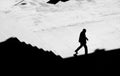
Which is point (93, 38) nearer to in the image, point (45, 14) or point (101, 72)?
point (45, 14)

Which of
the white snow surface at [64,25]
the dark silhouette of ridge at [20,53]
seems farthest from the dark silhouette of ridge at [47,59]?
the white snow surface at [64,25]

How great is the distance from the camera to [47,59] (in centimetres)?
624

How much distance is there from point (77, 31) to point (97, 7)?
21.1ft

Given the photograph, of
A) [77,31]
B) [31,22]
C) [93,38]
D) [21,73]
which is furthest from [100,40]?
[21,73]

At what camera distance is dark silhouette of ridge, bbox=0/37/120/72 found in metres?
6.02

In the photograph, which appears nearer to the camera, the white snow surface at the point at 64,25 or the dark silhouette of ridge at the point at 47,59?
the dark silhouette of ridge at the point at 47,59

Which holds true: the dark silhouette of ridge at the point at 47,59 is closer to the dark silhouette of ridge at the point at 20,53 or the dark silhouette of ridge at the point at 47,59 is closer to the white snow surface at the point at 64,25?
the dark silhouette of ridge at the point at 20,53

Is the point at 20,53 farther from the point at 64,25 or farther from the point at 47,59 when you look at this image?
the point at 64,25

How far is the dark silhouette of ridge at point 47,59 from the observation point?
6.02m

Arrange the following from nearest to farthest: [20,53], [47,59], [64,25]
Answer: [47,59] < [20,53] < [64,25]

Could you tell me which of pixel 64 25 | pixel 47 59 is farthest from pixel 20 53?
pixel 64 25

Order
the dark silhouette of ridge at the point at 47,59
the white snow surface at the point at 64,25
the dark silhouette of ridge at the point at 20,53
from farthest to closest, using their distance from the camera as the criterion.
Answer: the white snow surface at the point at 64,25 < the dark silhouette of ridge at the point at 20,53 < the dark silhouette of ridge at the point at 47,59

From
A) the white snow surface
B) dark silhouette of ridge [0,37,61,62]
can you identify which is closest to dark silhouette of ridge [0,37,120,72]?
dark silhouette of ridge [0,37,61,62]

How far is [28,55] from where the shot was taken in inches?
253
